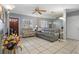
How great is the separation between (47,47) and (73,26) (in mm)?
781

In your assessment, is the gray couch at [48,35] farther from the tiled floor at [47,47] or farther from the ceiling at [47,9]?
the ceiling at [47,9]

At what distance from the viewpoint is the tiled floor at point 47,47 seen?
6.09 ft

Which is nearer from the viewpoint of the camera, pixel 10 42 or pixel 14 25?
pixel 10 42

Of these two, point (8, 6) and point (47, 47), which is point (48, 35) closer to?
point (47, 47)

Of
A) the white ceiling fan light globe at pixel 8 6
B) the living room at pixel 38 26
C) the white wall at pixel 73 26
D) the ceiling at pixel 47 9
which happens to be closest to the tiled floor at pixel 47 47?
the living room at pixel 38 26

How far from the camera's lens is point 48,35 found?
2.01m

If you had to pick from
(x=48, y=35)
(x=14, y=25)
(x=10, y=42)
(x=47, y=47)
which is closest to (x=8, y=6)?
(x=14, y=25)

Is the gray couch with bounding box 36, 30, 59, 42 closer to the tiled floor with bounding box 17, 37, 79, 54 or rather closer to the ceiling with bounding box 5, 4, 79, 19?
the tiled floor with bounding box 17, 37, 79, 54

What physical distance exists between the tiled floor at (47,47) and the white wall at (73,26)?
0.14 meters

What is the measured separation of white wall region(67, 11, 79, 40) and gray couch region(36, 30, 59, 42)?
0.31m
